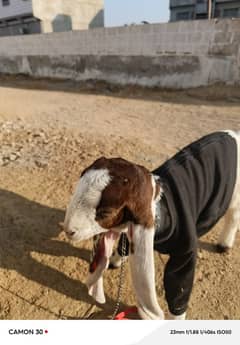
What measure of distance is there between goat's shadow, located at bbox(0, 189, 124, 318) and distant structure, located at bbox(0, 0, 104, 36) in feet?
82.1

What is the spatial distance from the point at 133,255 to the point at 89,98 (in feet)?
29.6

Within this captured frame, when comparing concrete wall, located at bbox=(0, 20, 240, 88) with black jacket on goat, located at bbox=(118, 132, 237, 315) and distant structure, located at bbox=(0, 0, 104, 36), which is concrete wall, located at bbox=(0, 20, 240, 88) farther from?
distant structure, located at bbox=(0, 0, 104, 36)

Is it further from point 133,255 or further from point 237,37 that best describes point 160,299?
point 237,37

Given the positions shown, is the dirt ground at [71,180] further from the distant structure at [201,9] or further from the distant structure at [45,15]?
the distant structure at [45,15]

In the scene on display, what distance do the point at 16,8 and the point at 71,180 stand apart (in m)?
26.6

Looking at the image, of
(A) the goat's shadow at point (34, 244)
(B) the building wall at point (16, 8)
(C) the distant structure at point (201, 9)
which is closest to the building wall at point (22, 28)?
(B) the building wall at point (16, 8)

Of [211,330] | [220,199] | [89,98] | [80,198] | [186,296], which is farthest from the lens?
[89,98]

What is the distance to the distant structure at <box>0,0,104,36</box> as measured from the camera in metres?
23.5

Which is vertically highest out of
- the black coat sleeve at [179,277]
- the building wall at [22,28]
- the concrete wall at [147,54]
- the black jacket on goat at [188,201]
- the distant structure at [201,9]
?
the distant structure at [201,9]

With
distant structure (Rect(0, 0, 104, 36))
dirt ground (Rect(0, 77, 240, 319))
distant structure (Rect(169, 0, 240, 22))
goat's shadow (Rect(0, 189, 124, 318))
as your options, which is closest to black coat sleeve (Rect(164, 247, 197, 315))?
dirt ground (Rect(0, 77, 240, 319))

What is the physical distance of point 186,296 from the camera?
70.9 inches

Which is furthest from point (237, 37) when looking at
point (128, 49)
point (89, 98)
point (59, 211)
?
point (59, 211)

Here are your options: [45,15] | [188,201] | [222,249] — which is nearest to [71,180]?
[222,249]

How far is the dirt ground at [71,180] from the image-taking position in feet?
6.97
